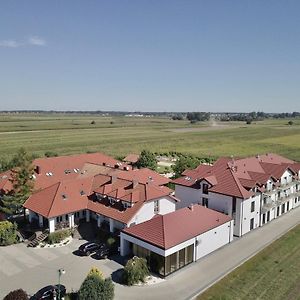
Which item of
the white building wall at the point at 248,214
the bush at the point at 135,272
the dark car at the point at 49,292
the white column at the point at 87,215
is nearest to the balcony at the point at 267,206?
the white building wall at the point at 248,214

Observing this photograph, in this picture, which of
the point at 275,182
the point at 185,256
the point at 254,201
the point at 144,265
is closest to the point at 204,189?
the point at 254,201

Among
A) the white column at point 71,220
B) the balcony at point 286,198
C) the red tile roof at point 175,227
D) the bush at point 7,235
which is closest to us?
the red tile roof at point 175,227

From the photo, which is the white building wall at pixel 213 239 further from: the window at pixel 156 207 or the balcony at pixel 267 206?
the window at pixel 156 207

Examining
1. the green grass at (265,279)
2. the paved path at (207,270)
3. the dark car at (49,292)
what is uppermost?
the dark car at (49,292)

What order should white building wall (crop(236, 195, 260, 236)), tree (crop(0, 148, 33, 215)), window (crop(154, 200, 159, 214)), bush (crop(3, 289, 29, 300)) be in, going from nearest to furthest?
bush (crop(3, 289, 29, 300)) < white building wall (crop(236, 195, 260, 236)) < window (crop(154, 200, 159, 214)) < tree (crop(0, 148, 33, 215))

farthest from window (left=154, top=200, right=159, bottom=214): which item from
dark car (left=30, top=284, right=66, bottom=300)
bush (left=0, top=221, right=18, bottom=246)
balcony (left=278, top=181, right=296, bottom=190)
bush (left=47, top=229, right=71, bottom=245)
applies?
balcony (left=278, top=181, right=296, bottom=190)

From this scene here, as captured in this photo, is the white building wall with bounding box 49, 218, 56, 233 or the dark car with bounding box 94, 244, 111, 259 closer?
the dark car with bounding box 94, 244, 111, 259

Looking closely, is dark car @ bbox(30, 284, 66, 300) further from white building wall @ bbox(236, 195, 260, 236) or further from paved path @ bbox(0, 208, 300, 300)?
white building wall @ bbox(236, 195, 260, 236)

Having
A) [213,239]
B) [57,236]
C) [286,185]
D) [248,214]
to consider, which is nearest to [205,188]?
[248,214]
